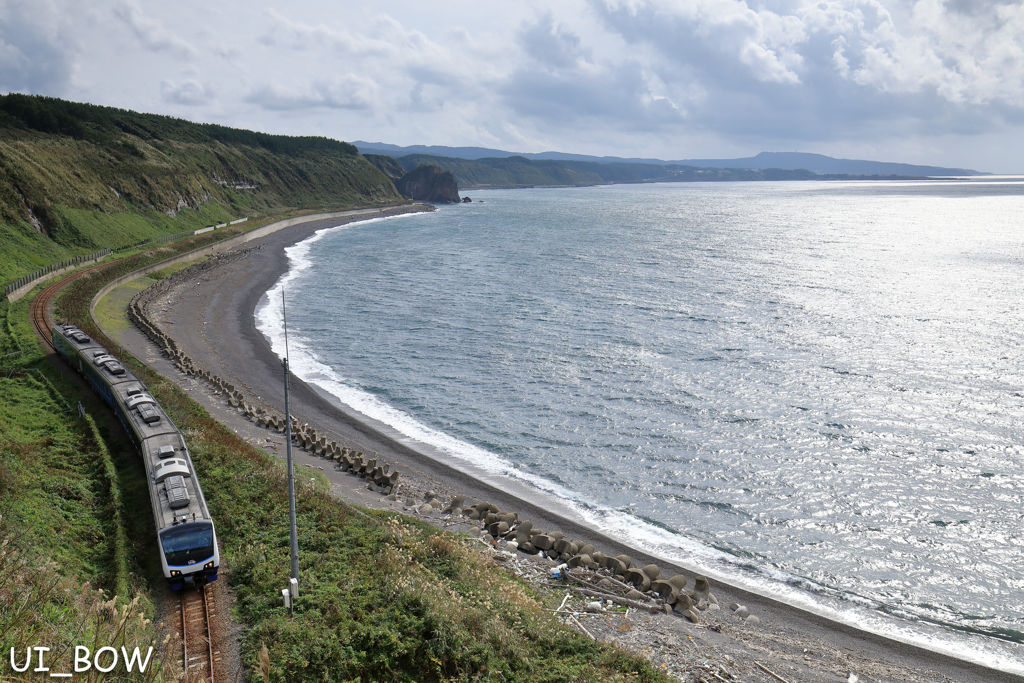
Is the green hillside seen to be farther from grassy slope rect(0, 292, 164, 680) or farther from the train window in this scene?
the train window

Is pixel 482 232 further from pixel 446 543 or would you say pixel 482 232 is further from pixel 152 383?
pixel 446 543

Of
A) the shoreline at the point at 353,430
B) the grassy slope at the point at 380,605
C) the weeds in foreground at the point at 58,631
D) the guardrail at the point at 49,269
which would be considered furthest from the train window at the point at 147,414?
the guardrail at the point at 49,269

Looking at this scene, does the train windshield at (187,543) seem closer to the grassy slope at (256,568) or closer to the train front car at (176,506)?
the train front car at (176,506)

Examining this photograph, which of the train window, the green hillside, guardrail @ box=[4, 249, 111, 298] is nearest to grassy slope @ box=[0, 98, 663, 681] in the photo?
the train window

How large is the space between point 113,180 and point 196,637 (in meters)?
111

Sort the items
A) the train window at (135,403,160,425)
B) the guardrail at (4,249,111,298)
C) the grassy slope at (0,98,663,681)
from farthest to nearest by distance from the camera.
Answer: the guardrail at (4,249,111,298) → the train window at (135,403,160,425) → the grassy slope at (0,98,663,681)

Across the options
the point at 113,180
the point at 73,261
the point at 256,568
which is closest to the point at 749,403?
the point at 256,568

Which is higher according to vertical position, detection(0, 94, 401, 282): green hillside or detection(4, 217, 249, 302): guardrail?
detection(0, 94, 401, 282): green hillside

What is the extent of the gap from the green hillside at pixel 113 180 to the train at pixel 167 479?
38160 mm

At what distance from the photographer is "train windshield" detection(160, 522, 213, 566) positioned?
18.6 metres

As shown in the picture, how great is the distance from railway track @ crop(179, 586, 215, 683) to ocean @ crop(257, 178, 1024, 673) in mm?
17180

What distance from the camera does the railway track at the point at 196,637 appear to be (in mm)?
15391

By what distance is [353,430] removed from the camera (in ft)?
128

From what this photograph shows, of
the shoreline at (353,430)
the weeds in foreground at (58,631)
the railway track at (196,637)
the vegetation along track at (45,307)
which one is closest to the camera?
the weeds in foreground at (58,631)
